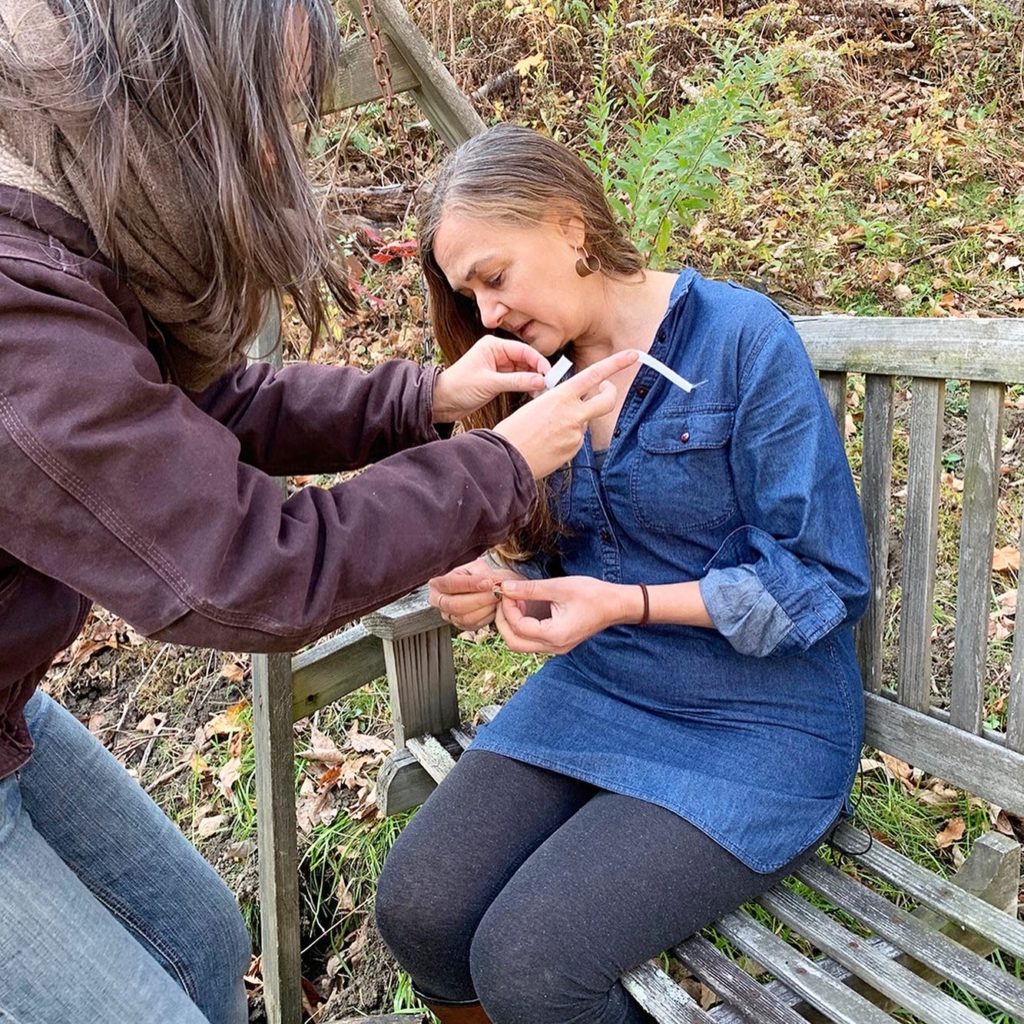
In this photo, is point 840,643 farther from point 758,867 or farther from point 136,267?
point 136,267

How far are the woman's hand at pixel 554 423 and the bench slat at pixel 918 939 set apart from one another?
0.95 meters

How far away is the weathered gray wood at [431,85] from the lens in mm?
2238

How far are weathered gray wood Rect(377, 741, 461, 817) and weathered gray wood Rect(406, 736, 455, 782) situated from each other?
0.02m

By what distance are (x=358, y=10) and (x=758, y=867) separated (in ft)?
6.04

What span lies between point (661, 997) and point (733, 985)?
0.12 metres

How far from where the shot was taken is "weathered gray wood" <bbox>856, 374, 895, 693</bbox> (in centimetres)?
188

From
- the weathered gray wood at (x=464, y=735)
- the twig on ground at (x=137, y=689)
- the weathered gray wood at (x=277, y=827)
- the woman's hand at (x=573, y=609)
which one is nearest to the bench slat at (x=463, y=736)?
the weathered gray wood at (x=464, y=735)

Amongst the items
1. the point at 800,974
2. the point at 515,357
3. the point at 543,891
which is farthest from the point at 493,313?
the point at 800,974

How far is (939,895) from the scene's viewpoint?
1720 millimetres

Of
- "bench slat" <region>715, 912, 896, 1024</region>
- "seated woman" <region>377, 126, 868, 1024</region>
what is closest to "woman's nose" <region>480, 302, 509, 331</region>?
"seated woman" <region>377, 126, 868, 1024</region>

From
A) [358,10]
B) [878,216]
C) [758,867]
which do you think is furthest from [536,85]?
[758,867]

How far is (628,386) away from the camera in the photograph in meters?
1.87

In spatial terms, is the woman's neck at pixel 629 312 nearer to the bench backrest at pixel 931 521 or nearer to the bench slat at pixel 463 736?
the bench backrest at pixel 931 521

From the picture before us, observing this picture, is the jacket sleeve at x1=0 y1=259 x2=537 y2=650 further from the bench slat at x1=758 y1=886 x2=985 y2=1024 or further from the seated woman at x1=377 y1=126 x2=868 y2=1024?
the bench slat at x1=758 y1=886 x2=985 y2=1024
